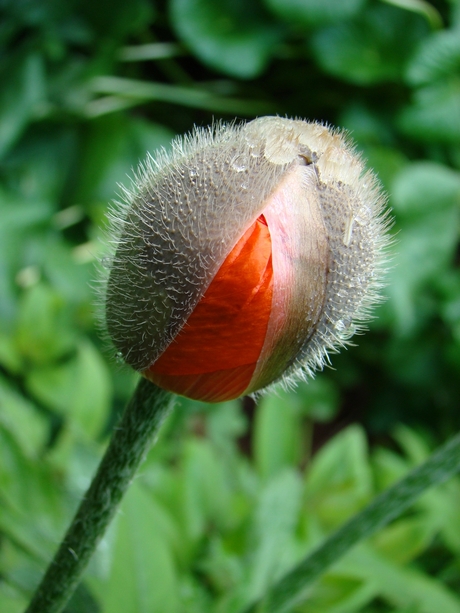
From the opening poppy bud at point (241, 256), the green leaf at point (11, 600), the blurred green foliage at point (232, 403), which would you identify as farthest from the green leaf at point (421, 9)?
the green leaf at point (11, 600)

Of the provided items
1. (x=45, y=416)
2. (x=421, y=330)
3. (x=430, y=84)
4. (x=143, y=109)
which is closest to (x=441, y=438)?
(x=421, y=330)

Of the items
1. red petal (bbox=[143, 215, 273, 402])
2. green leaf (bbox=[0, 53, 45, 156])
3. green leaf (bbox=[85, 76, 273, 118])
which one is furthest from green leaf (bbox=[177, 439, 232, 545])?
green leaf (bbox=[85, 76, 273, 118])

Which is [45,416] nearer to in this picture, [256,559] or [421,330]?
[256,559]

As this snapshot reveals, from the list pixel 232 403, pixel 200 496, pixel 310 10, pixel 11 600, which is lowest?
pixel 232 403

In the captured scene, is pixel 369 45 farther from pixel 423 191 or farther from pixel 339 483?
pixel 339 483

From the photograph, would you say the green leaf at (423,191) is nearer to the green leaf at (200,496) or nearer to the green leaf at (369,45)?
the green leaf at (369,45)

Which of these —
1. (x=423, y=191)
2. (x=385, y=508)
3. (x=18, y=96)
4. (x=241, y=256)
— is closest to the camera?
(x=241, y=256)

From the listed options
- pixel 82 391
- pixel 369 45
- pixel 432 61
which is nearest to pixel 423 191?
pixel 432 61
